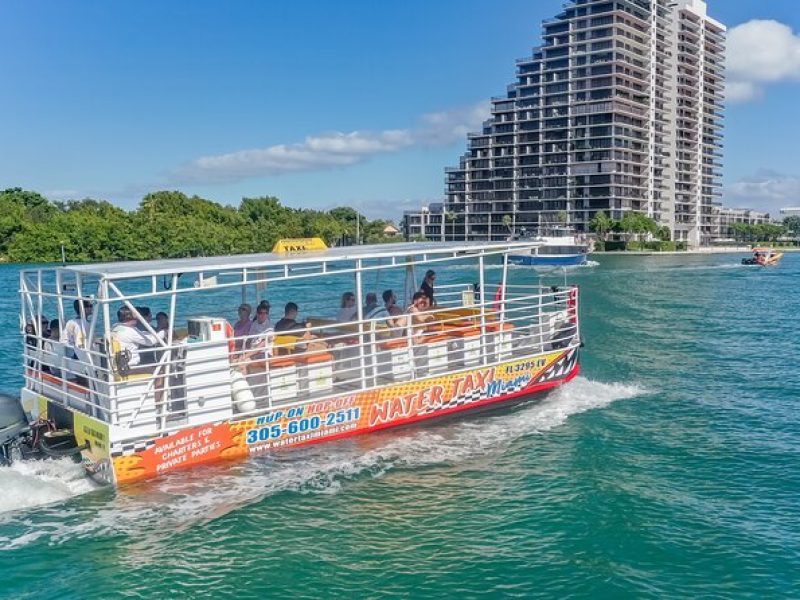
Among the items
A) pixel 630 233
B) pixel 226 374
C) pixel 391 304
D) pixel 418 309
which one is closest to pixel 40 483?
pixel 226 374

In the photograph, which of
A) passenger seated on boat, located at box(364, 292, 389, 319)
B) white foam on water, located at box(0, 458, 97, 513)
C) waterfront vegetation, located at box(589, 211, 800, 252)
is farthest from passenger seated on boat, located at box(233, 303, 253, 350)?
waterfront vegetation, located at box(589, 211, 800, 252)

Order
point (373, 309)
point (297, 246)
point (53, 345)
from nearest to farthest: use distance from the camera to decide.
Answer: point (53, 345) < point (297, 246) < point (373, 309)

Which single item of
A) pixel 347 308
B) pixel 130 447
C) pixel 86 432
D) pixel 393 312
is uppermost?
pixel 347 308

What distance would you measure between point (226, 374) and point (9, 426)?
333 centimetres

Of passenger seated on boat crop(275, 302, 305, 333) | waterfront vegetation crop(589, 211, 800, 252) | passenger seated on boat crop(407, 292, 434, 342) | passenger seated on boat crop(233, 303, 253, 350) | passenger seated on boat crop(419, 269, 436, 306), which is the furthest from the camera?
waterfront vegetation crop(589, 211, 800, 252)

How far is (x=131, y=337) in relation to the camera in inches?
469

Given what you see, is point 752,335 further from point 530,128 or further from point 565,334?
point 530,128

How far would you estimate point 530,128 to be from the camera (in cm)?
15688

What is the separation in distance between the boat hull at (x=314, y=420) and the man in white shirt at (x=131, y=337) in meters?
1.18

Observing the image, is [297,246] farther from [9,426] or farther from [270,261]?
[9,426]

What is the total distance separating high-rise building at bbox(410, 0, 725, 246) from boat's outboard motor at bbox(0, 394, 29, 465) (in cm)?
14091

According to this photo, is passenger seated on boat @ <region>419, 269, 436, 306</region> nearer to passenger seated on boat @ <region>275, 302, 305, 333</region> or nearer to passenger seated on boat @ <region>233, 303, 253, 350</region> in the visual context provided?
Answer: passenger seated on boat @ <region>275, 302, 305, 333</region>

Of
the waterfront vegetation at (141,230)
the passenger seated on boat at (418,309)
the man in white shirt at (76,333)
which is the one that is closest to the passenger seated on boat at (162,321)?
the man in white shirt at (76,333)

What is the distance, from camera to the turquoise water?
8.67 m
